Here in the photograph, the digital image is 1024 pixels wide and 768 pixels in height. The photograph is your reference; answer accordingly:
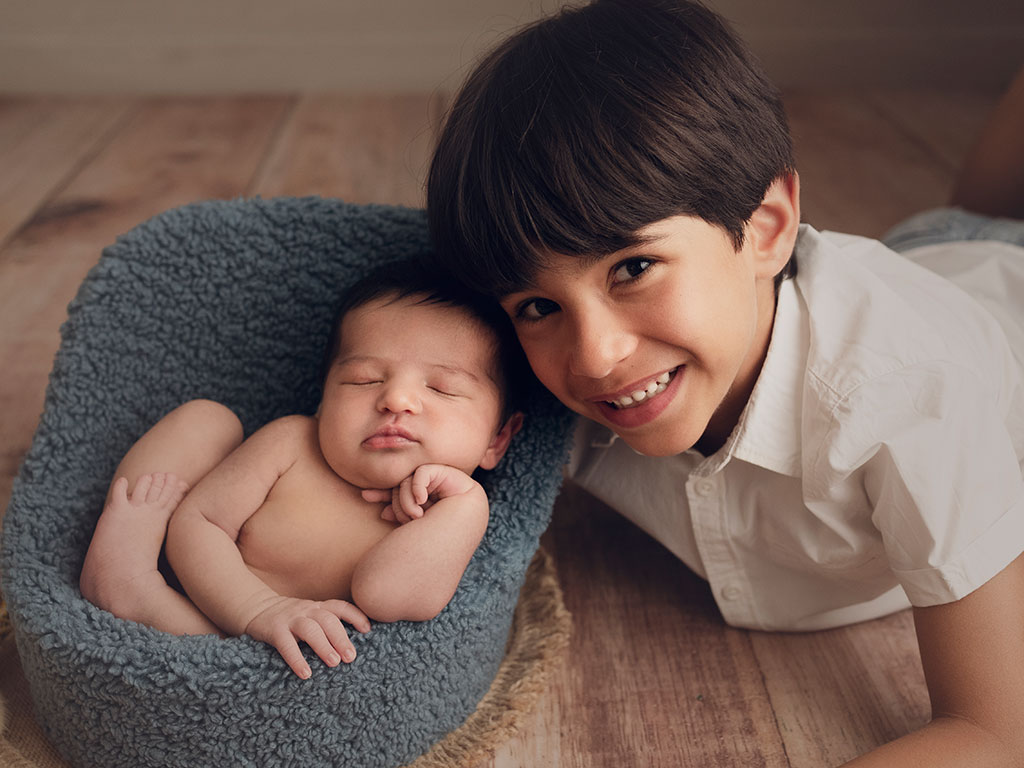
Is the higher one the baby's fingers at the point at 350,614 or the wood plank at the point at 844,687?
the baby's fingers at the point at 350,614

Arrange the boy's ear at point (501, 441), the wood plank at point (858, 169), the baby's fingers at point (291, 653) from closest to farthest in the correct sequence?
the baby's fingers at point (291, 653)
the boy's ear at point (501, 441)
the wood plank at point (858, 169)

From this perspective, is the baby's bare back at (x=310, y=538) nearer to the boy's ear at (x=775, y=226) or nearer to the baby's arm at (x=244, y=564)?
the baby's arm at (x=244, y=564)

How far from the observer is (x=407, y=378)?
84cm

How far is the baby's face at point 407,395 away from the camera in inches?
32.7

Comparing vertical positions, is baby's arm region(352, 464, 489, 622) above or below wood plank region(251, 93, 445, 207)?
above

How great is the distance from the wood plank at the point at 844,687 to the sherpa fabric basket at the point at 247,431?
268 millimetres

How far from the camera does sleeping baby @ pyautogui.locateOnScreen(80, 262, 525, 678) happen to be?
30.8 inches

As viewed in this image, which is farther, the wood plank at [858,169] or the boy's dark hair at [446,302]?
the wood plank at [858,169]

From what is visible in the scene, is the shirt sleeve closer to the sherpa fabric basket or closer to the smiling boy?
the smiling boy

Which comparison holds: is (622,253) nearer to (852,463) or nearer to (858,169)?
(852,463)

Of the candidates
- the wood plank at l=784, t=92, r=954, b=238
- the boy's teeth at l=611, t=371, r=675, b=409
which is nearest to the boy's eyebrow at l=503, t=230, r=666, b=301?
the boy's teeth at l=611, t=371, r=675, b=409

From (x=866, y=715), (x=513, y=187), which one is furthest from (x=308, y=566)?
(x=866, y=715)

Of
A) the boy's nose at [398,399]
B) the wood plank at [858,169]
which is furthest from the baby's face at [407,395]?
the wood plank at [858,169]

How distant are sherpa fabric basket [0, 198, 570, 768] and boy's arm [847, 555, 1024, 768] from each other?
341 millimetres
